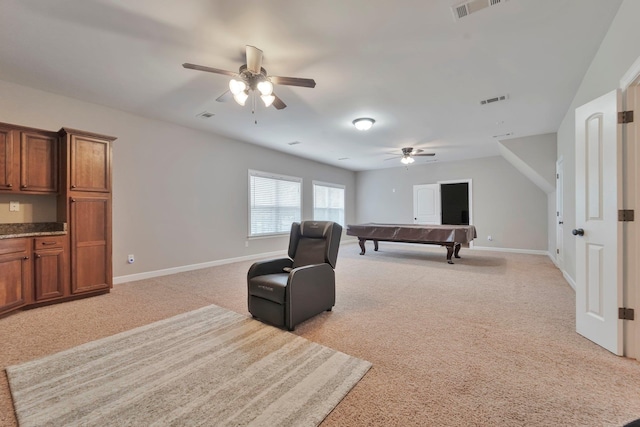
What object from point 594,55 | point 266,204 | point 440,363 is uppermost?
point 594,55

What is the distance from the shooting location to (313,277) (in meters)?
2.64

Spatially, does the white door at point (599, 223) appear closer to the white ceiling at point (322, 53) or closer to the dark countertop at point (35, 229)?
the white ceiling at point (322, 53)

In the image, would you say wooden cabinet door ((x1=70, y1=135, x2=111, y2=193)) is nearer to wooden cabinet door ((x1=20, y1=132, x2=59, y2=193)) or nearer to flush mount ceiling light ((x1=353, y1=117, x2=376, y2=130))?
wooden cabinet door ((x1=20, y1=132, x2=59, y2=193))

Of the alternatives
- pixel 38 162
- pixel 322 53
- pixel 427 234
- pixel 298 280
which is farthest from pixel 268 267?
pixel 427 234

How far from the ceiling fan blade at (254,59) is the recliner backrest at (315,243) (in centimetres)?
175

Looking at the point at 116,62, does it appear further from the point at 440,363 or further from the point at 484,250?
the point at 484,250

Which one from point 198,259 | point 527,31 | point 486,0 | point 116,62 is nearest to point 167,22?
point 116,62

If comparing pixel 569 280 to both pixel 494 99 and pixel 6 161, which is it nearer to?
pixel 494 99

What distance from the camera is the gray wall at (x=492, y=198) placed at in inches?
264

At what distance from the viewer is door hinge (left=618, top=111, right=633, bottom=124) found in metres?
1.92

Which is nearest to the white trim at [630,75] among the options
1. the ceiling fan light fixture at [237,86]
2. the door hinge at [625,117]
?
the door hinge at [625,117]

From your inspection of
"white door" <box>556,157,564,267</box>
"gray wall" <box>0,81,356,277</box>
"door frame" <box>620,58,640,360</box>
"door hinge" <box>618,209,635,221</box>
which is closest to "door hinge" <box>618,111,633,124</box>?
"door frame" <box>620,58,640,360</box>

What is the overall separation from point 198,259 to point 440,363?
14.9 feet

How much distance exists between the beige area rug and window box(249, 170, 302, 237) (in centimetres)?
395
